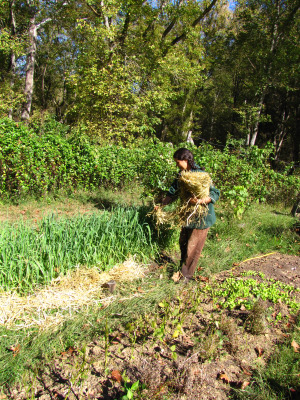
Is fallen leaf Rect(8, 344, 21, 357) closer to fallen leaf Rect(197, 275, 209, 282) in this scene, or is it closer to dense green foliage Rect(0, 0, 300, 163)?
fallen leaf Rect(197, 275, 209, 282)

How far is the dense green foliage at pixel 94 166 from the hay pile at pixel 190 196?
1.94 meters

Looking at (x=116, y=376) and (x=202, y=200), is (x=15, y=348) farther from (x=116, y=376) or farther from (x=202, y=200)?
(x=202, y=200)

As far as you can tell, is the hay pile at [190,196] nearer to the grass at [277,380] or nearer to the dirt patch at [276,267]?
the dirt patch at [276,267]

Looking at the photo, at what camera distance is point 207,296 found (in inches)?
126

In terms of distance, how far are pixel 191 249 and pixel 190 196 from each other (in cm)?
64

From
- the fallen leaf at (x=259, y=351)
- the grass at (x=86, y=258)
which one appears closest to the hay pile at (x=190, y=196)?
the grass at (x=86, y=258)

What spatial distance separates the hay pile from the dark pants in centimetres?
17

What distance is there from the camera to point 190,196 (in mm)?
3234

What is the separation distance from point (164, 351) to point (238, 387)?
60 centimetres

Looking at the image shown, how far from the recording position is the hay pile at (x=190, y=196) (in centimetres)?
300

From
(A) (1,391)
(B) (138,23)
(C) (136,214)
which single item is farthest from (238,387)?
(B) (138,23)

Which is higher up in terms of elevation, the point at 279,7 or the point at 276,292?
the point at 279,7

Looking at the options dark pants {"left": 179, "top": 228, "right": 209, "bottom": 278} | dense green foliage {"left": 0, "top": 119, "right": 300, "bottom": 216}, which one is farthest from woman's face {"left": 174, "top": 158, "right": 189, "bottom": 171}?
dense green foliage {"left": 0, "top": 119, "right": 300, "bottom": 216}

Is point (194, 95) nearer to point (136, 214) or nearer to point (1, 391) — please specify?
point (136, 214)
